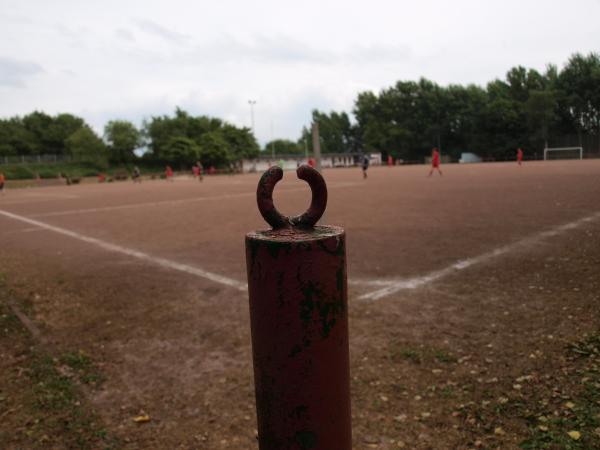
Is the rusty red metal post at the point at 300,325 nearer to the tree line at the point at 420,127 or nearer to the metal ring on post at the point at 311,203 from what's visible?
the metal ring on post at the point at 311,203

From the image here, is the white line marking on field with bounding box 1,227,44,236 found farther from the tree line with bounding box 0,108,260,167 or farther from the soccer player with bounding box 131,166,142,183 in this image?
the tree line with bounding box 0,108,260,167

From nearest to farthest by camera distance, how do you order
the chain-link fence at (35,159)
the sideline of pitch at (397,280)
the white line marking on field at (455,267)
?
the white line marking on field at (455,267)
the sideline of pitch at (397,280)
the chain-link fence at (35,159)

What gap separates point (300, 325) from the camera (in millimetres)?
1333

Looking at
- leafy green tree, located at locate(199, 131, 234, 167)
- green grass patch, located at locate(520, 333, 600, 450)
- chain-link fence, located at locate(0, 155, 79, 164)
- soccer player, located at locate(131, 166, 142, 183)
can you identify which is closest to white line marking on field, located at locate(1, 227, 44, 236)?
green grass patch, located at locate(520, 333, 600, 450)

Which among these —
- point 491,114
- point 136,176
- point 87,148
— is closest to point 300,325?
point 136,176

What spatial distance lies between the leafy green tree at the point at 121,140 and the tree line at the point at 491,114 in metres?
37.7

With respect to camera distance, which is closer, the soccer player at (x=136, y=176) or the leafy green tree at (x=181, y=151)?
the soccer player at (x=136, y=176)

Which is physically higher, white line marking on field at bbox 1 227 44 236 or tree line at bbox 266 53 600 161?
tree line at bbox 266 53 600 161

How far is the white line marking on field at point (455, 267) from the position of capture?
18.7ft

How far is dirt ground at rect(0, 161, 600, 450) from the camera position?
3045mm

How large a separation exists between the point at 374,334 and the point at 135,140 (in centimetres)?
7759

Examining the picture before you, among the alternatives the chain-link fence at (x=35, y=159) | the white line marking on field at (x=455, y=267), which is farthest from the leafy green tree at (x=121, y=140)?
the white line marking on field at (x=455, y=267)

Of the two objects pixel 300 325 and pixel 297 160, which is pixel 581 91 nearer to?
pixel 297 160

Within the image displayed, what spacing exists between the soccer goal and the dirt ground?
2072 inches
